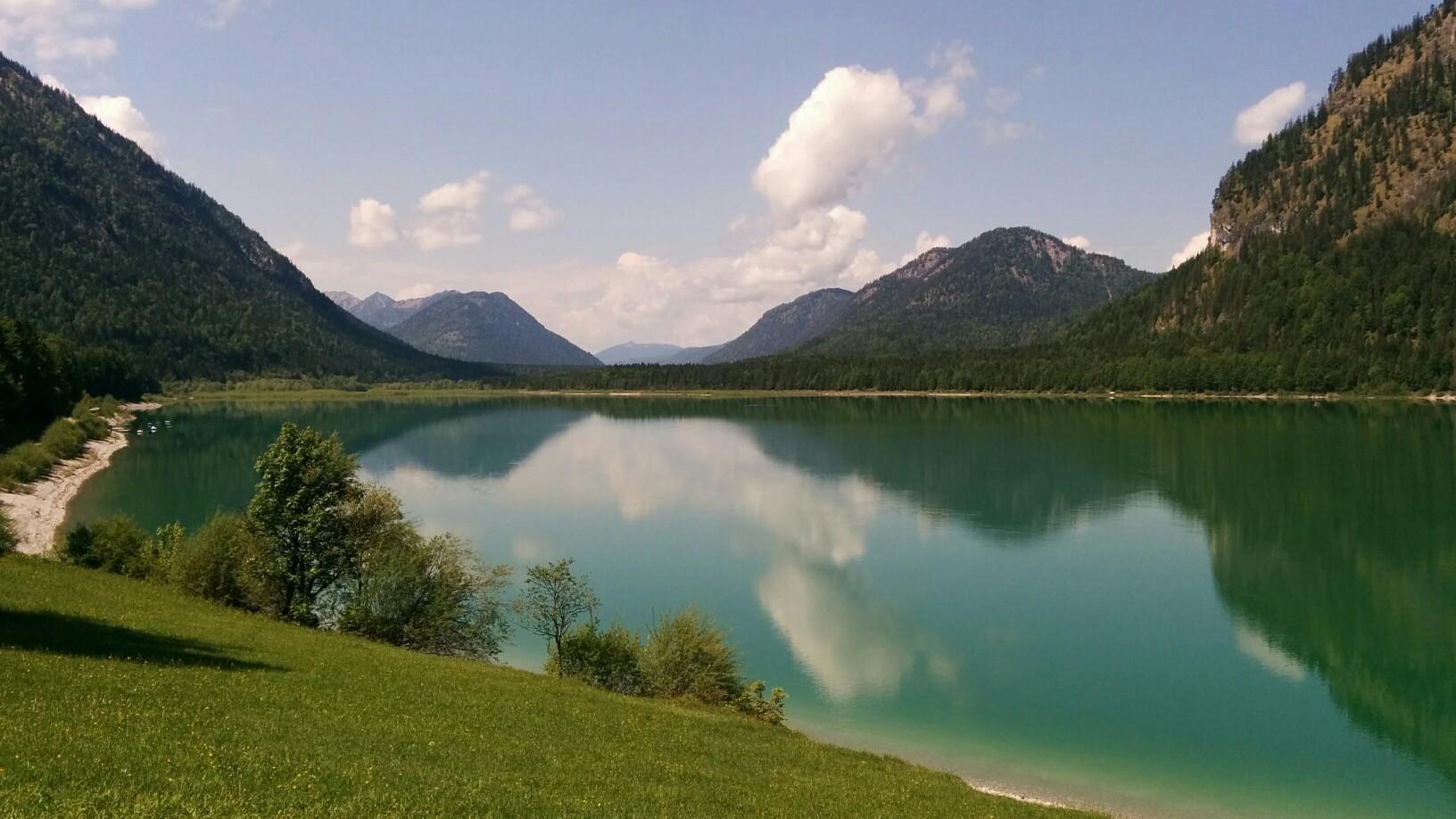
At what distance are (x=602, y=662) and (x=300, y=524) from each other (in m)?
17.0

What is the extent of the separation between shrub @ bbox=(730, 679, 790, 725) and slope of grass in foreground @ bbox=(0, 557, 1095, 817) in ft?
7.76

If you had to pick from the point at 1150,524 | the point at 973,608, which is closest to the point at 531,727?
the point at 973,608

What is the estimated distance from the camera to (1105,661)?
39219mm

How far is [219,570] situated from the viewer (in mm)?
39656

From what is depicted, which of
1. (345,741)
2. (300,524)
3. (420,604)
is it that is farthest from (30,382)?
(345,741)

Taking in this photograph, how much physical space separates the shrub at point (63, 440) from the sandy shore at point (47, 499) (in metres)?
0.98

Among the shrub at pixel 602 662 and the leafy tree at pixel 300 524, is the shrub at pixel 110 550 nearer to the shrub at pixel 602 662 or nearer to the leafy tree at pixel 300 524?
the leafy tree at pixel 300 524

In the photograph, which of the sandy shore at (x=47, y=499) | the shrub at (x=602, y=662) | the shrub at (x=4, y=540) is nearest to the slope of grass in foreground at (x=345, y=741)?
the shrub at (x=602, y=662)

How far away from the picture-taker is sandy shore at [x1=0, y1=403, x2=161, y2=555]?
57.3 m

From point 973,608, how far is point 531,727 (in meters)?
32.7

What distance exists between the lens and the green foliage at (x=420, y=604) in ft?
122

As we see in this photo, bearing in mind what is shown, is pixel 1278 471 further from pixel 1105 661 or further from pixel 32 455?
pixel 32 455

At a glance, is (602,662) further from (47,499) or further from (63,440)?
(63,440)

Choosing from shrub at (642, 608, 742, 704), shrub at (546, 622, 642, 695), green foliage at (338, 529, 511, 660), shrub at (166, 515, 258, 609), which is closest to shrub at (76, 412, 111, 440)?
shrub at (166, 515, 258, 609)
